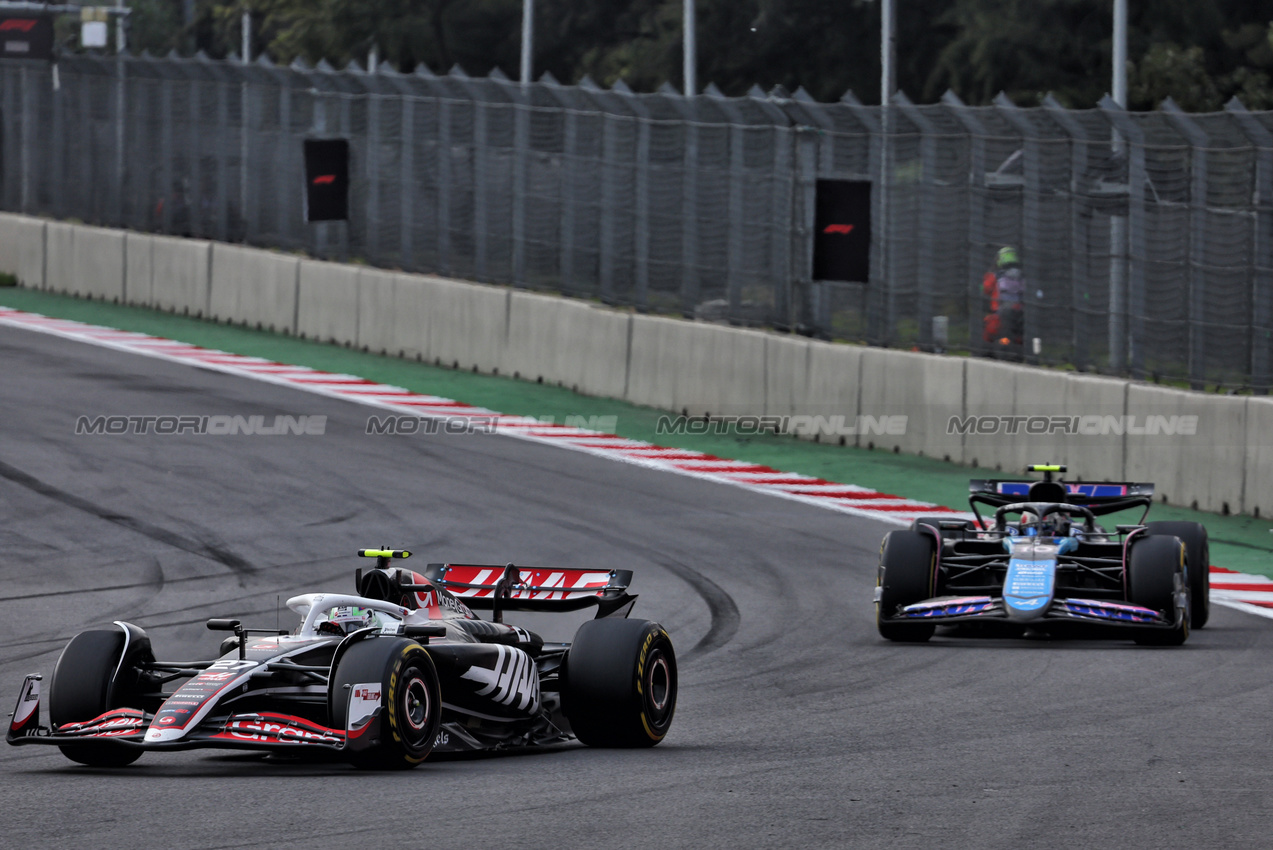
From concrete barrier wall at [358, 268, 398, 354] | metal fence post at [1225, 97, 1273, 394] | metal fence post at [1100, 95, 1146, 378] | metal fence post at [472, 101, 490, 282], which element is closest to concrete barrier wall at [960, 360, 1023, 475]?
metal fence post at [1100, 95, 1146, 378]

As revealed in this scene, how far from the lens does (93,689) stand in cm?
842

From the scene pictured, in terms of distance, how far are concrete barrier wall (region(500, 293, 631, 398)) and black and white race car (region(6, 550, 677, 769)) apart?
1353 cm

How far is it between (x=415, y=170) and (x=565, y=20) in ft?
104

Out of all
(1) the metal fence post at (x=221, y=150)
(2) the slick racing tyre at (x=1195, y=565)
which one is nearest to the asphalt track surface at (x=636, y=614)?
(2) the slick racing tyre at (x=1195, y=565)

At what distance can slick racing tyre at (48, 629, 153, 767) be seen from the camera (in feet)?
27.6

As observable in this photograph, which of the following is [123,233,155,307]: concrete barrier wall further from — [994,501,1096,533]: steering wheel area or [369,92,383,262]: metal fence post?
[994,501,1096,533]: steering wheel area

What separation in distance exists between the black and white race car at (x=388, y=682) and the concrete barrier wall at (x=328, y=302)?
1714 cm

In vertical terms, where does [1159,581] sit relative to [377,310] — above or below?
below

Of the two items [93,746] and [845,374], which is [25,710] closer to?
[93,746]

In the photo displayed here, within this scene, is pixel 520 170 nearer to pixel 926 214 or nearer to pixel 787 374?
pixel 787 374

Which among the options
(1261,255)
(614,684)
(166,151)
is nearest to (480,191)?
(166,151)

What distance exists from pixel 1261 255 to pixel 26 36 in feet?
69.8

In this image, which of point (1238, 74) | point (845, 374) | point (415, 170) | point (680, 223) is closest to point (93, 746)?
point (845, 374)

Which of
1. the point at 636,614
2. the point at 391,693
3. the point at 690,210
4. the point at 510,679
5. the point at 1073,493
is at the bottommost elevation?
the point at 636,614
